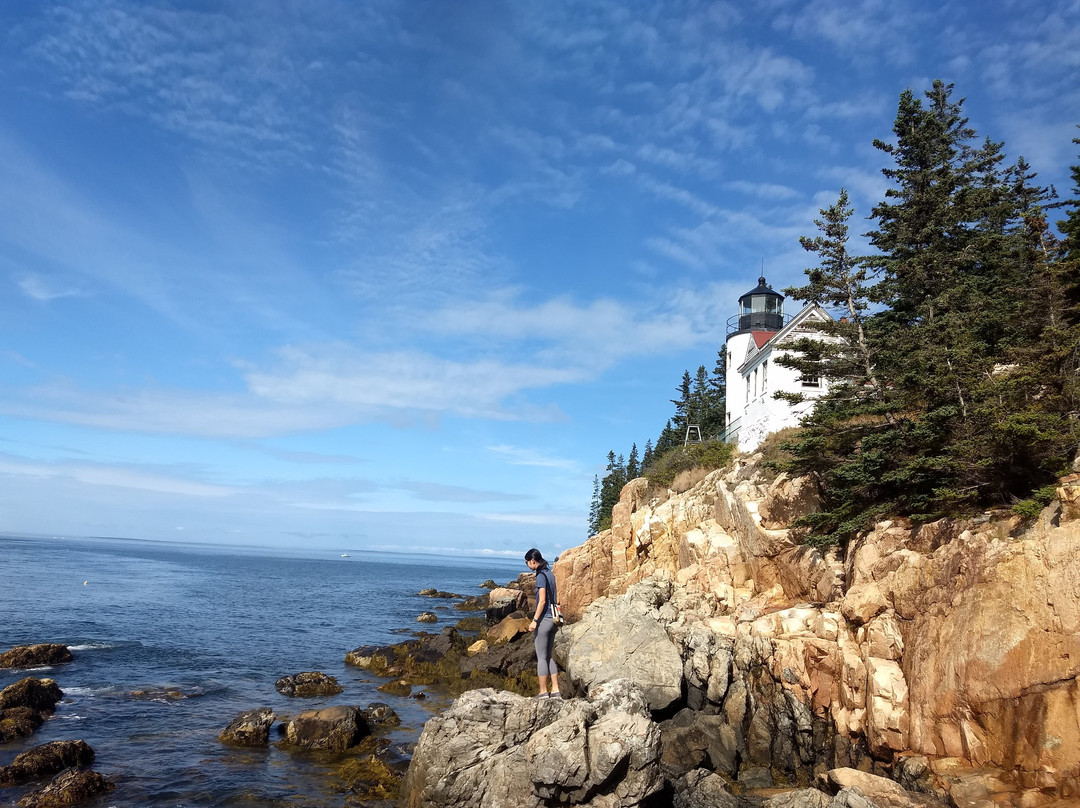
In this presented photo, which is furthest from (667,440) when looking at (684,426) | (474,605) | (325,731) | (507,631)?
(325,731)

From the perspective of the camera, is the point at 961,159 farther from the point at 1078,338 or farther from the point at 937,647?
the point at 937,647

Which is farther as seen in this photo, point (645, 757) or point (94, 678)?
point (94, 678)

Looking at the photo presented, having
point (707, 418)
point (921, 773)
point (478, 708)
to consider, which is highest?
point (707, 418)

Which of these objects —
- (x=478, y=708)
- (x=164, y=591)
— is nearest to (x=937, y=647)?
(x=478, y=708)

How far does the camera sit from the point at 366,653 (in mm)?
30422

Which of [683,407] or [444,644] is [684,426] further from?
[444,644]

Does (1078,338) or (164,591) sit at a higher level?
(1078,338)

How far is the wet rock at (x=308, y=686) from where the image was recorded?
23.7 metres

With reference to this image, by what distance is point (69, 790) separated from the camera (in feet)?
45.9

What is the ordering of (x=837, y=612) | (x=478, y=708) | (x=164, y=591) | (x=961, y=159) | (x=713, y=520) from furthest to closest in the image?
1. (x=164, y=591)
2. (x=961, y=159)
3. (x=713, y=520)
4. (x=837, y=612)
5. (x=478, y=708)

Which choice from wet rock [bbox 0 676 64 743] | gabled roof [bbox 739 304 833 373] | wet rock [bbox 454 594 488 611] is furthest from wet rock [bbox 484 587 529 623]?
wet rock [bbox 0 676 64 743]

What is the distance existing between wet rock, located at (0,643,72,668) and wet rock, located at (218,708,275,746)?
1394 centimetres

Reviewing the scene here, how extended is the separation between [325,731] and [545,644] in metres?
9.46

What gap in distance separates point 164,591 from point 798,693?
210ft
